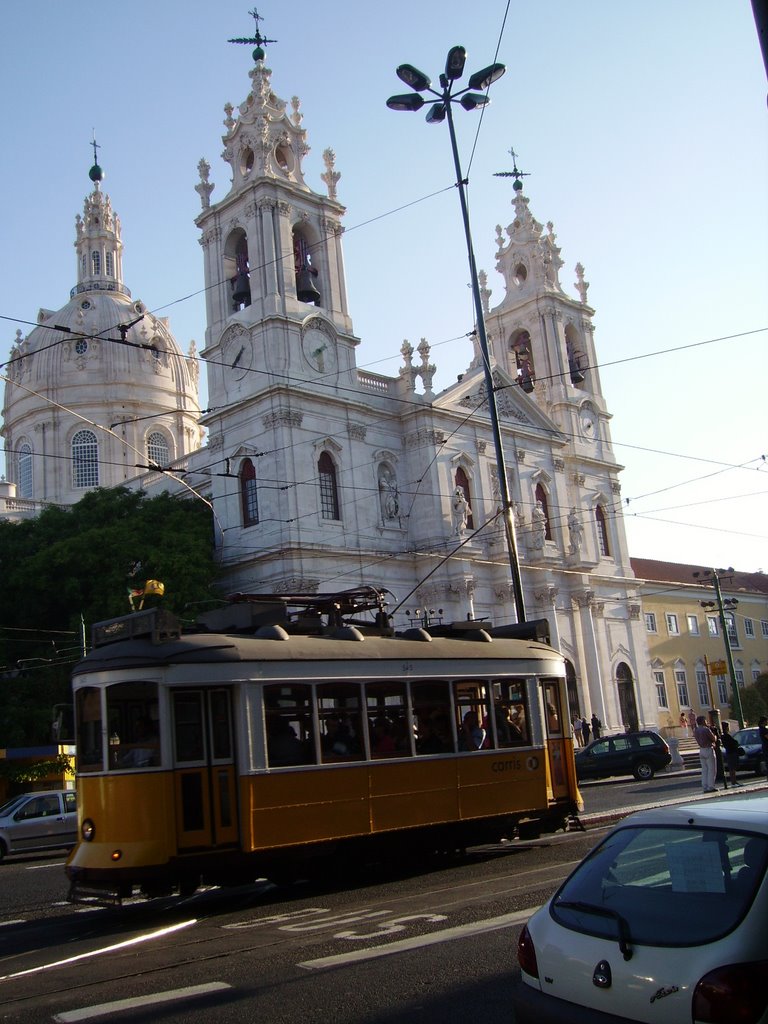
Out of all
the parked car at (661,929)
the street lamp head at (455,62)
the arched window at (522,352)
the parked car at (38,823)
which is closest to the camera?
the parked car at (661,929)

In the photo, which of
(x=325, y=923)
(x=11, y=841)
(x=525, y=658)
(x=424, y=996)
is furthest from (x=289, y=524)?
(x=424, y=996)

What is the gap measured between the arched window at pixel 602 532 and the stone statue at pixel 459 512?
37.2ft

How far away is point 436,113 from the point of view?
2055 cm

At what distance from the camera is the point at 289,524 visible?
35656 mm

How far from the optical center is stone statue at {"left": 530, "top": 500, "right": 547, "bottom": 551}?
4422 cm

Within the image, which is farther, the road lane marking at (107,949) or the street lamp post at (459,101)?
the street lamp post at (459,101)

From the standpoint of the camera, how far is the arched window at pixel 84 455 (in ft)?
188

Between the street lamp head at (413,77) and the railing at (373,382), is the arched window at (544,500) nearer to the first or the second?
the railing at (373,382)

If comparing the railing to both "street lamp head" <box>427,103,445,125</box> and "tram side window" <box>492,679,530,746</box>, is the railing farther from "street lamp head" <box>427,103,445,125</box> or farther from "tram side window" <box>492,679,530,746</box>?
"tram side window" <box>492,679,530,746</box>

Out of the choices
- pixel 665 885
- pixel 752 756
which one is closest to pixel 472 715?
pixel 665 885

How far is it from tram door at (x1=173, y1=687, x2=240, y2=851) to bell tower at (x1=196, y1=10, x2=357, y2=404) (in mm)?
27429

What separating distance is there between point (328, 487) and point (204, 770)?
90.6ft

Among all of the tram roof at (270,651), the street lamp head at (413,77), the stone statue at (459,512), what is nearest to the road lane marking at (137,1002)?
the tram roof at (270,651)

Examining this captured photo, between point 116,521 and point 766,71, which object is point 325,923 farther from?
point 116,521
